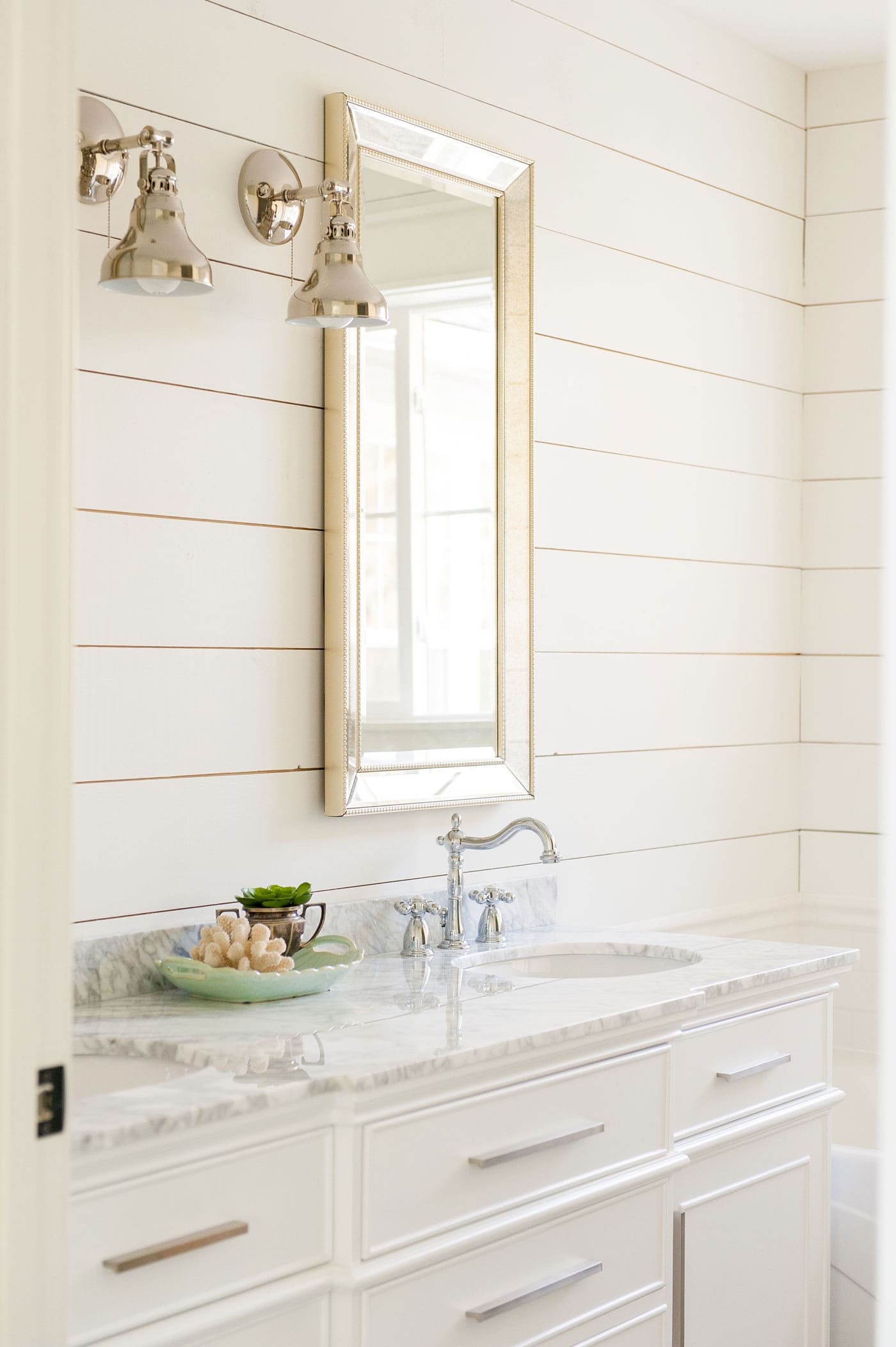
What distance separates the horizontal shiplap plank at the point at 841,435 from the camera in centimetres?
320

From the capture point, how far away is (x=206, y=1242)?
1.37 meters

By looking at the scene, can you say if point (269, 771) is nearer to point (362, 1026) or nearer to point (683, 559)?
point (362, 1026)

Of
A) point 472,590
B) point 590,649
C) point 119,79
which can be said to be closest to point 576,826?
point 590,649

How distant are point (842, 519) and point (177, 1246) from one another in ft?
7.85

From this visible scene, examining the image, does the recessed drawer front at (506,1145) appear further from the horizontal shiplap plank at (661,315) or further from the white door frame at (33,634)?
the horizontal shiplap plank at (661,315)

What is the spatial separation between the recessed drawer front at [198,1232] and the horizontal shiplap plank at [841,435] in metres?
2.23

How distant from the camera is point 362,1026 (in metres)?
1.69

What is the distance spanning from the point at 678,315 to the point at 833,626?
2.73 ft

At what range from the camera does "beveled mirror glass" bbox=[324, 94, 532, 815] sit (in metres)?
2.14

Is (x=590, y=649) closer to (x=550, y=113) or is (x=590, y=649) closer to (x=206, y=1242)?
(x=550, y=113)

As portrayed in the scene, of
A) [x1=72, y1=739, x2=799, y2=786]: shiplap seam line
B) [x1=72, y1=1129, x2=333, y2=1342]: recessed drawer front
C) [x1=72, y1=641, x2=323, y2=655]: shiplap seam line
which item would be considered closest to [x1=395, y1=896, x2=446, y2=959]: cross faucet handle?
[x1=72, y1=739, x2=799, y2=786]: shiplap seam line

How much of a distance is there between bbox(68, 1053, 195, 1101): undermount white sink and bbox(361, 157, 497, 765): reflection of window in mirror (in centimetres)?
69

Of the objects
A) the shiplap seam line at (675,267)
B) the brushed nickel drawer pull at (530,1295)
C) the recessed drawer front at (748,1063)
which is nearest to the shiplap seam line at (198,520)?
the shiplap seam line at (675,267)

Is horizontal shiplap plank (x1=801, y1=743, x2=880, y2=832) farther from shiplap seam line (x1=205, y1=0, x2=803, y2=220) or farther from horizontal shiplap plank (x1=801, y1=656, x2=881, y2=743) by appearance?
shiplap seam line (x1=205, y1=0, x2=803, y2=220)
